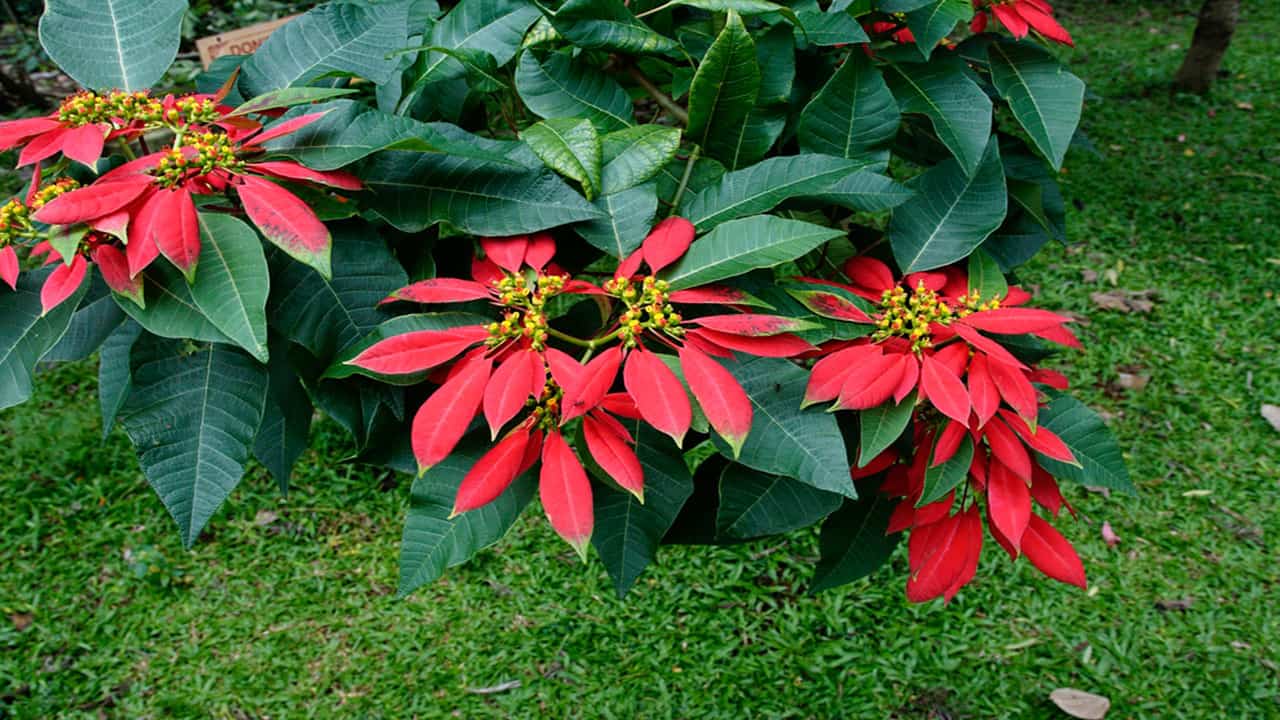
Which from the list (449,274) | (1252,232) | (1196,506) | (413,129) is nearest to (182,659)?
(449,274)

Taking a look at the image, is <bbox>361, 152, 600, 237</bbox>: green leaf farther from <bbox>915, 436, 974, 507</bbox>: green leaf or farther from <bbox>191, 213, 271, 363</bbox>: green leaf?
<bbox>915, 436, 974, 507</bbox>: green leaf

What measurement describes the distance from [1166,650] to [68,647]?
245cm

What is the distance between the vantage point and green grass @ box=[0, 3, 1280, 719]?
197cm

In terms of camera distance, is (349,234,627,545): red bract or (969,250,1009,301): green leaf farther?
(969,250,1009,301): green leaf

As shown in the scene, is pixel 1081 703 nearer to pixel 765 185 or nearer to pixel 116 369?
pixel 765 185

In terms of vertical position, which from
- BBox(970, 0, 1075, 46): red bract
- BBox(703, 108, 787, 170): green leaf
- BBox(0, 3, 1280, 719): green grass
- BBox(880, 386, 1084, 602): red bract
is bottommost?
BBox(0, 3, 1280, 719): green grass

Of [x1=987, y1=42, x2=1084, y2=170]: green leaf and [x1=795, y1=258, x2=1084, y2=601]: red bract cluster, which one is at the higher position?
[x1=987, y1=42, x2=1084, y2=170]: green leaf

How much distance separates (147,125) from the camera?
0.73 metres

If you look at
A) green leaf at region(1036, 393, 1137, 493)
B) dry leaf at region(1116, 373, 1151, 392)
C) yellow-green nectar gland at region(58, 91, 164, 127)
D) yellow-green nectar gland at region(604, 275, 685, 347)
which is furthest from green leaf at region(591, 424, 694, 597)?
dry leaf at region(1116, 373, 1151, 392)

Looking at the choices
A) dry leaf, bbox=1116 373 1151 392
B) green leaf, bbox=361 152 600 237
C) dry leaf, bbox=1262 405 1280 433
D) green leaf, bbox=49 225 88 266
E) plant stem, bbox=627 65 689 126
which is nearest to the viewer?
green leaf, bbox=49 225 88 266

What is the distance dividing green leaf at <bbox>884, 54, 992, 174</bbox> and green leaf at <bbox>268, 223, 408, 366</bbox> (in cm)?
48

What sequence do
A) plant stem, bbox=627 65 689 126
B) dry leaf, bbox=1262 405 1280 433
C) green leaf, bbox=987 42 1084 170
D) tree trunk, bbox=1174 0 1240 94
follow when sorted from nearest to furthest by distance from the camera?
green leaf, bbox=987 42 1084 170 < plant stem, bbox=627 65 689 126 < dry leaf, bbox=1262 405 1280 433 < tree trunk, bbox=1174 0 1240 94

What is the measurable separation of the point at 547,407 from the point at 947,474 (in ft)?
1.04

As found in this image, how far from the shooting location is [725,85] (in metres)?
0.75
